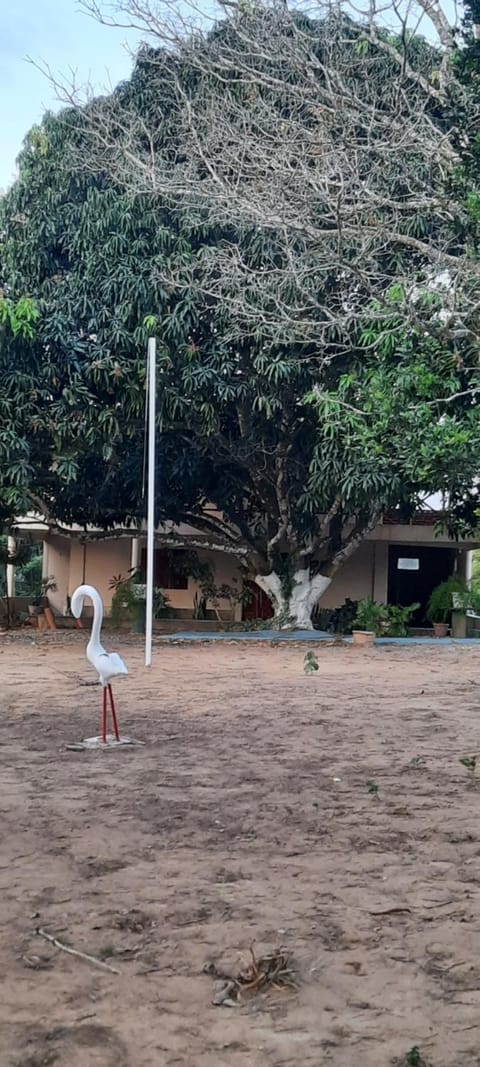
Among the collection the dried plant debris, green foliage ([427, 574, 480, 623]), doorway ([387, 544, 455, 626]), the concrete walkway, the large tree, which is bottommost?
the dried plant debris

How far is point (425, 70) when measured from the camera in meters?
11.5

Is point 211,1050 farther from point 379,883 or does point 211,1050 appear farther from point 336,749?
point 336,749

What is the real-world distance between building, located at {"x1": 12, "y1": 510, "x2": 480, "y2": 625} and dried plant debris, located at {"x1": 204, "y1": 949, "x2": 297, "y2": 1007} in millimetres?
17034

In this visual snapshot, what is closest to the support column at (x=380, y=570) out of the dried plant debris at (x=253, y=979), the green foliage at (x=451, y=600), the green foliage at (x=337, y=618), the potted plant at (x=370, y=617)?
the green foliage at (x=337, y=618)

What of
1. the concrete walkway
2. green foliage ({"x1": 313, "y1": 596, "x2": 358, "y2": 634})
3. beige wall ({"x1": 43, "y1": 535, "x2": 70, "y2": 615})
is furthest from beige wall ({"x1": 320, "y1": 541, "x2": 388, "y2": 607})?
beige wall ({"x1": 43, "y1": 535, "x2": 70, "y2": 615})

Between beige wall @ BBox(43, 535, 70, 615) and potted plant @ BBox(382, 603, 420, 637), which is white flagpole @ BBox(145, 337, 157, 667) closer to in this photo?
potted plant @ BBox(382, 603, 420, 637)

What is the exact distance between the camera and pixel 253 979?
310 cm

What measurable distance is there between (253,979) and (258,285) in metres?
10.6

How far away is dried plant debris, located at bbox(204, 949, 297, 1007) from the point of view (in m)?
3.02

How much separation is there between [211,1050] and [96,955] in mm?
744

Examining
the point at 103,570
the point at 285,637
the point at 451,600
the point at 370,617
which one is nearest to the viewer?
the point at 285,637

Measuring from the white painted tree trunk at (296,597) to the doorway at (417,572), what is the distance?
481 cm

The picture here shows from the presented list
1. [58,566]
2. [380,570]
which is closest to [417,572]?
[380,570]

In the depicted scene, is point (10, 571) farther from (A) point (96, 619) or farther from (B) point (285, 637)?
(A) point (96, 619)
